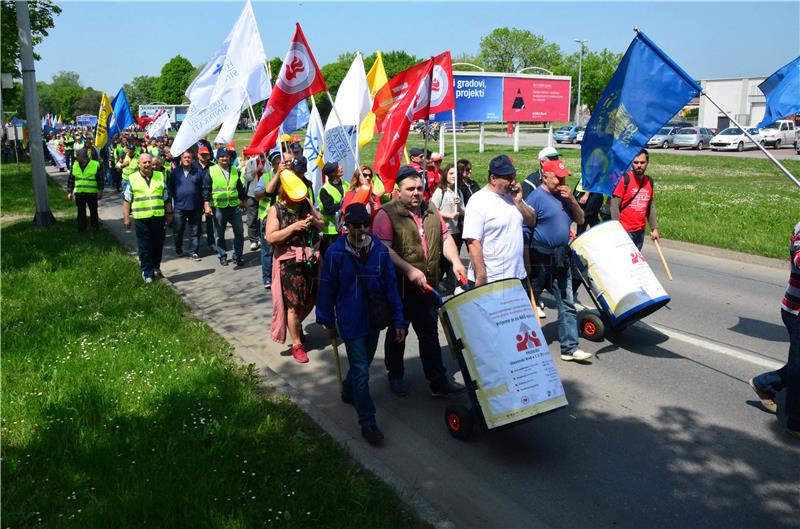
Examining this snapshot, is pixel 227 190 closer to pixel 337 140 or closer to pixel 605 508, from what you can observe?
pixel 337 140

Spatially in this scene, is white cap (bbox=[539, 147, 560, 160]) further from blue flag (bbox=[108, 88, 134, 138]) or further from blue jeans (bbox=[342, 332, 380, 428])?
blue flag (bbox=[108, 88, 134, 138])

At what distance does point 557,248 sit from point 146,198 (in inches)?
242

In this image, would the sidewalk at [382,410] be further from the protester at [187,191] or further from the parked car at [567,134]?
the parked car at [567,134]

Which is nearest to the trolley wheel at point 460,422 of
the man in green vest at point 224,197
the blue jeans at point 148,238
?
the blue jeans at point 148,238

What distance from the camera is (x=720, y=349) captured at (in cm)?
693

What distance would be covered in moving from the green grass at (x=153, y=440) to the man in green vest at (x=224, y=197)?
3807 millimetres

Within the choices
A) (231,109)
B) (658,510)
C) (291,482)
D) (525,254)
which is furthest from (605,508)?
(231,109)

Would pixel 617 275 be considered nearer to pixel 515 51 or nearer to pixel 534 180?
pixel 534 180

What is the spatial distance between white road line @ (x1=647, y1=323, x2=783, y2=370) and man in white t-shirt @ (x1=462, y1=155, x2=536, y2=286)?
241cm

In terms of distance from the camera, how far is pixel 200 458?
15.1 feet

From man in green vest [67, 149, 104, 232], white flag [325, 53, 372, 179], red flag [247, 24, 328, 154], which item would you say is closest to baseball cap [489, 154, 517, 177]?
red flag [247, 24, 328, 154]

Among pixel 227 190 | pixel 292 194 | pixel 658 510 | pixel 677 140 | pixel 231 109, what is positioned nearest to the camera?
pixel 658 510

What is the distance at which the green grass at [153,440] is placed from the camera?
402 cm

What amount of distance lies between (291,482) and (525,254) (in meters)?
3.53
